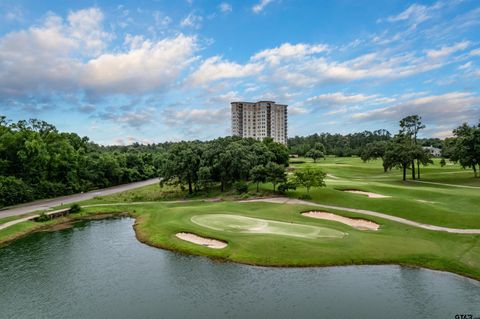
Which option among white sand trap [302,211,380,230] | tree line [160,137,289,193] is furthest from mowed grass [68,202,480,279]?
tree line [160,137,289,193]

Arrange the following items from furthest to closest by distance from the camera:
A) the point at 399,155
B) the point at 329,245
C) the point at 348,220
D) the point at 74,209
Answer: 1. the point at 399,155
2. the point at 74,209
3. the point at 348,220
4. the point at 329,245

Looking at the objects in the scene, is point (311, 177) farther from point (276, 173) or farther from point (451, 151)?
point (451, 151)

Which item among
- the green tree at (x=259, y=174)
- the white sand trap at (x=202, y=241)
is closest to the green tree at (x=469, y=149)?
the green tree at (x=259, y=174)

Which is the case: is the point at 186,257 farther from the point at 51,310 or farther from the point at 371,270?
the point at 371,270

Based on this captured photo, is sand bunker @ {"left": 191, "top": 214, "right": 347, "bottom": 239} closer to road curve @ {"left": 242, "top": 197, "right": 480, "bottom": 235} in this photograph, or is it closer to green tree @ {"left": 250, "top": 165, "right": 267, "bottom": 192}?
road curve @ {"left": 242, "top": 197, "right": 480, "bottom": 235}

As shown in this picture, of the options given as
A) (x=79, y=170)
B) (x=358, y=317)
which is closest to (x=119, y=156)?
(x=79, y=170)

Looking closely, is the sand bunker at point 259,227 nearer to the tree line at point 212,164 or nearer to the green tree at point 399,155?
the tree line at point 212,164

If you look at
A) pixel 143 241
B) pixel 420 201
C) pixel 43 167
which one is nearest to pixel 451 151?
pixel 420 201

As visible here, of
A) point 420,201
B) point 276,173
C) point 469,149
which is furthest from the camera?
point 469,149
